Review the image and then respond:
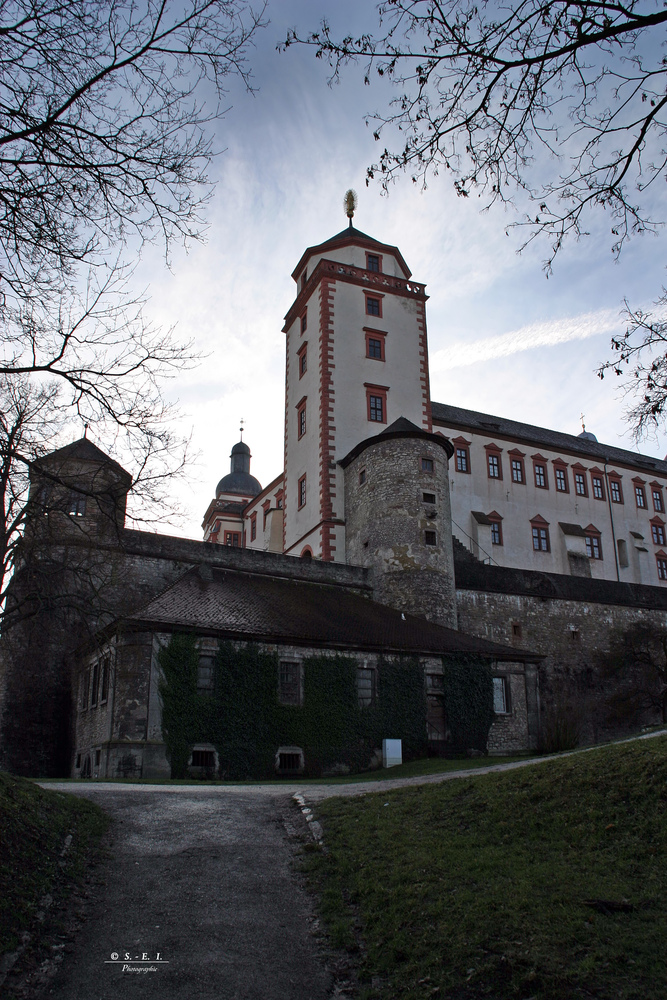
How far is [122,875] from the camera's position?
8.91 metres

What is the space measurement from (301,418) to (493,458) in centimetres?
1242

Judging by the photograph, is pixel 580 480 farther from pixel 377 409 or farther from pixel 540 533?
pixel 377 409

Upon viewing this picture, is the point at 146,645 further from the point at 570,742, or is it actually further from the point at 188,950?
the point at 188,950

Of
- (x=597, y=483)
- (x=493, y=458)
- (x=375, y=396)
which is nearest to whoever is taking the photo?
(x=375, y=396)

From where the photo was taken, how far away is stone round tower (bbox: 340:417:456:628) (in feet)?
96.1

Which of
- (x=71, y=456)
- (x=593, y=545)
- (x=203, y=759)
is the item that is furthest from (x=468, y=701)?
(x=593, y=545)

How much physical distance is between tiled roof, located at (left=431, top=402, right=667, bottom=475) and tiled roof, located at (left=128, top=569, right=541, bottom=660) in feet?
60.8

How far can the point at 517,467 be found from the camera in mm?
46062

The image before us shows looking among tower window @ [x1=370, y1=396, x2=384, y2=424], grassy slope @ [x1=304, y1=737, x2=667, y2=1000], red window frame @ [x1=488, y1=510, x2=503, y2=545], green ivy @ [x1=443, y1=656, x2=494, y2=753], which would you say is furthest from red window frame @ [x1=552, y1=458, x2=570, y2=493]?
grassy slope @ [x1=304, y1=737, x2=667, y2=1000]

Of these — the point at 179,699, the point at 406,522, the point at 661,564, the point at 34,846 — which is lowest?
the point at 34,846

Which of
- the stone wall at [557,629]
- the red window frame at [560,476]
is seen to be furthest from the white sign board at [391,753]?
the red window frame at [560,476]

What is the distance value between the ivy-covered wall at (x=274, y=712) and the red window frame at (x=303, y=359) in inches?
713

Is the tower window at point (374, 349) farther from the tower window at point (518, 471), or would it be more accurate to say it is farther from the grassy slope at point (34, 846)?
the grassy slope at point (34, 846)

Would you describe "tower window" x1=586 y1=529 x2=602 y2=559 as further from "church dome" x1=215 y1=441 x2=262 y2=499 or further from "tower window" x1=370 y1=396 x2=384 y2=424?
"church dome" x1=215 y1=441 x2=262 y2=499
